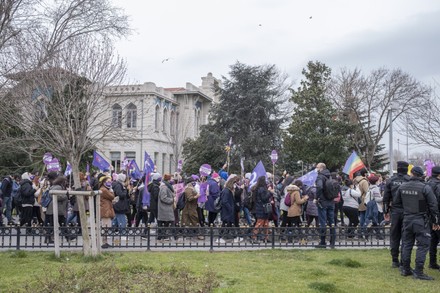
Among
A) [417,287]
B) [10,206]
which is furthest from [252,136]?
[417,287]

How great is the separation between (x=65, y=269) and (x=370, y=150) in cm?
3651

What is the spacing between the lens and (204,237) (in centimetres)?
1198

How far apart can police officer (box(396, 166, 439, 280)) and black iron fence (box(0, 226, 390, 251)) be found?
3.18 metres

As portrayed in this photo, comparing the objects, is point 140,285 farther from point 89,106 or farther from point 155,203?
point 155,203

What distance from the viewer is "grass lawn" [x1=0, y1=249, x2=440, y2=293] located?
23.6 ft

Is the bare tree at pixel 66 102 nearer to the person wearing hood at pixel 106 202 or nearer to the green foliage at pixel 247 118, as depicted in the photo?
the person wearing hood at pixel 106 202

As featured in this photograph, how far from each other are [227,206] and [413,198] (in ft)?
20.6

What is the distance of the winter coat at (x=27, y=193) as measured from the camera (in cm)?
1442

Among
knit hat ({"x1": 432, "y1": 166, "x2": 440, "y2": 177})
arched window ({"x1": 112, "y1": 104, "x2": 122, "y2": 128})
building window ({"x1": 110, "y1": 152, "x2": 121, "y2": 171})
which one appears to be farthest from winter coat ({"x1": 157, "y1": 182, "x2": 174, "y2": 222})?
building window ({"x1": 110, "y1": 152, "x2": 121, "y2": 171})

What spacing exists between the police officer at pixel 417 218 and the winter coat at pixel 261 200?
4.84 meters

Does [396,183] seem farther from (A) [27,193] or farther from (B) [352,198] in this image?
(A) [27,193]

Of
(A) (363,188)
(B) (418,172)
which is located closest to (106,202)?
(B) (418,172)

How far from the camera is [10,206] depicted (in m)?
18.2

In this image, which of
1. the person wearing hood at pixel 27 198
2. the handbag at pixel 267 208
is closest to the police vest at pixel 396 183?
the handbag at pixel 267 208
